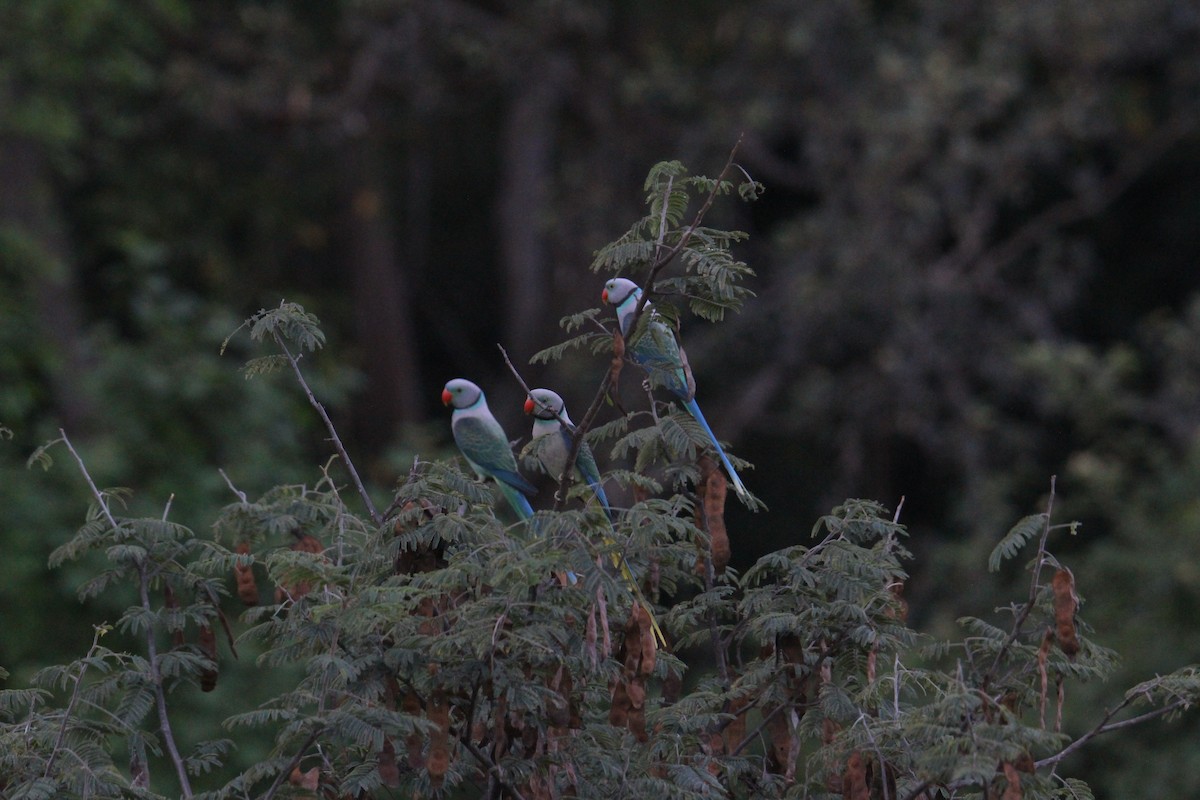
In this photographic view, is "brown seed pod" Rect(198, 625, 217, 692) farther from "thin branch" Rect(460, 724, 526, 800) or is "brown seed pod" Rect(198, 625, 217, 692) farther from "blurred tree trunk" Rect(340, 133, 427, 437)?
"blurred tree trunk" Rect(340, 133, 427, 437)

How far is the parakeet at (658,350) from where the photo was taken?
9.47ft

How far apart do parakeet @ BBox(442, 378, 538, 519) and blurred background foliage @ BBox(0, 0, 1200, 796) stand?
3913 mm

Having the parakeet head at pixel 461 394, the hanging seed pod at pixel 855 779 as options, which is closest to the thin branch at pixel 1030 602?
the hanging seed pod at pixel 855 779

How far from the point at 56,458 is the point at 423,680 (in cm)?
564

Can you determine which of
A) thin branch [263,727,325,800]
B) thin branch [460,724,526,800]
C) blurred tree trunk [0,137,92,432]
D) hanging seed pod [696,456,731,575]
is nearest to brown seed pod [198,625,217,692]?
thin branch [263,727,325,800]

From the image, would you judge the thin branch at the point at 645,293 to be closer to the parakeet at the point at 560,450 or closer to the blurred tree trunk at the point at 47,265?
the parakeet at the point at 560,450

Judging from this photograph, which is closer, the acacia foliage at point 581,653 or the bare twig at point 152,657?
the acacia foliage at point 581,653

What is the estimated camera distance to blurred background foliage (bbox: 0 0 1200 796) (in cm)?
833

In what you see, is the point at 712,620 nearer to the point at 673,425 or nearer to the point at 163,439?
the point at 673,425

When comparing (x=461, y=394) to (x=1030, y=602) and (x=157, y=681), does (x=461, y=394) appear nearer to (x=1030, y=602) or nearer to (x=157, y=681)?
(x=157, y=681)

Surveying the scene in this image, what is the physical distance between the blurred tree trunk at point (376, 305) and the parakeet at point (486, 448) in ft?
24.3

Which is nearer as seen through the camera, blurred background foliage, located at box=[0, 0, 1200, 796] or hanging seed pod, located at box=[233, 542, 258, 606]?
hanging seed pod, located at box=[233, 542, 258, 606]

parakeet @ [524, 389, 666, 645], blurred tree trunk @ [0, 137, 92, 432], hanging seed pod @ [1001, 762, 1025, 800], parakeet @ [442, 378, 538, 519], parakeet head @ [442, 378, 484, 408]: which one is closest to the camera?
hanging seed pod @ [1001, 762, 1025, 800]

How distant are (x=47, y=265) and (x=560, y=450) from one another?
234 inches
